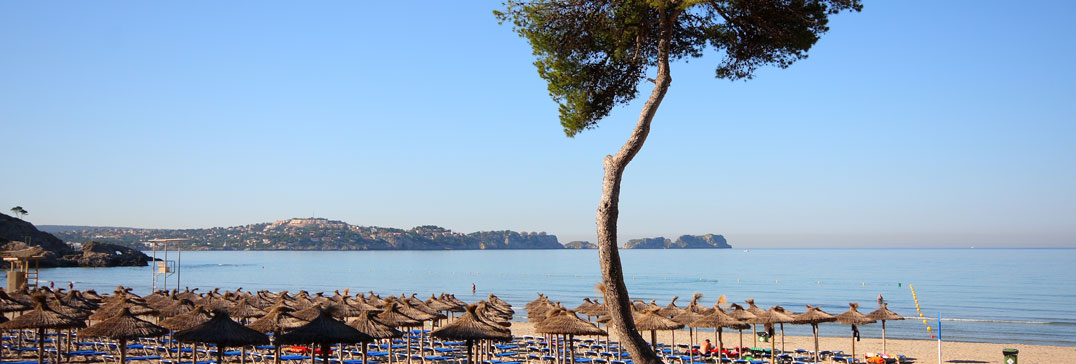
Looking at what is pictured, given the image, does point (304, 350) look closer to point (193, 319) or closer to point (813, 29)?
point (193, 319)

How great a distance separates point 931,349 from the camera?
74.4ft

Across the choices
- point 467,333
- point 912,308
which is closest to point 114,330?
point 467,333

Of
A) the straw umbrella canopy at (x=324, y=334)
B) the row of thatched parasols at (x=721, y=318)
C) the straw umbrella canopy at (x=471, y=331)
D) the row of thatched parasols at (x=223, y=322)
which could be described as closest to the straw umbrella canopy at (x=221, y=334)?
the row of thatched parasols at (x=223, y=322)

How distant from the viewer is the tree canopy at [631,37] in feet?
27.1

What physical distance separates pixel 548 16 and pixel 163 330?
993 cm

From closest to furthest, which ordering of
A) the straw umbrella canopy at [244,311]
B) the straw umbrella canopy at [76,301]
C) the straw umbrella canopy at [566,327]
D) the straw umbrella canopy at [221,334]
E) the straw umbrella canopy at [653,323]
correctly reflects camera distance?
the straw umbrella canopy at [221,334] < the straw umbrella canopy at [566,327] < the straw umbrella canopy at [653,323] < the straw umbrella canopy at [76,301] < the straw umbrella canopy at [244,311]

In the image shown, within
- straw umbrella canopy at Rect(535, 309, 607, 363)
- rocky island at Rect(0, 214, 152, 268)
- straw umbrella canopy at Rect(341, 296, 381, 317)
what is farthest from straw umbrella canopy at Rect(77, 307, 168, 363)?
rocky island at Rect(0, 214, 152, 268)

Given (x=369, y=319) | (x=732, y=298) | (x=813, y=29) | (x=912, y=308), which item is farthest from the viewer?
(x=732, y=298)

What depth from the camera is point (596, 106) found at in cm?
898

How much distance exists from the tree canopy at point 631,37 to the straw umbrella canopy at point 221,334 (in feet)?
23.3

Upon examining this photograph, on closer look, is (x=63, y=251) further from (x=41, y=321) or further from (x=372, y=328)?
(x=372, y=328)

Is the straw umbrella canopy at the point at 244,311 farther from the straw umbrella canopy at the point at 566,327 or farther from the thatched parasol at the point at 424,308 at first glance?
the straw umbrella canopy at the point at 566,327

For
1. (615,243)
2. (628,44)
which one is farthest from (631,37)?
(615,243)

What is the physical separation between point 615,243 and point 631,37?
8.88 feet
